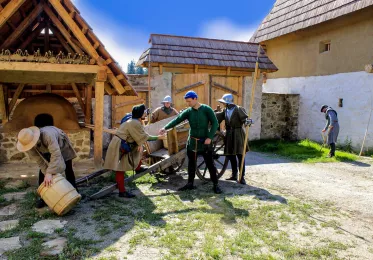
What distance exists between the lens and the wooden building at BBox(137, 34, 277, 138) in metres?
10.8

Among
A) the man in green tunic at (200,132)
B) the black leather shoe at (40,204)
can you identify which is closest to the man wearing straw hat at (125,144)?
the man in green tunic at (200,132)

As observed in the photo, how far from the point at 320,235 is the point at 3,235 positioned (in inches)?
152

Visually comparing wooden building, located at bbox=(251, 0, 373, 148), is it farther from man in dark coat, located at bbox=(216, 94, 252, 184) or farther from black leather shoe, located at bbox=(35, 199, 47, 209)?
black leather shoe, located at bbox=(35, 199, 47, 209)

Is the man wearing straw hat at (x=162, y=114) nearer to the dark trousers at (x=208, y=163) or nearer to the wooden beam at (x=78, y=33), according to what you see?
the wooden beam at (x=78, y=33)

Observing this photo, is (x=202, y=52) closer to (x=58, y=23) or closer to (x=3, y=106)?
(x=58, y=23)

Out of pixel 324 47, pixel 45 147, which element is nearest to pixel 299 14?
pixel 324 47

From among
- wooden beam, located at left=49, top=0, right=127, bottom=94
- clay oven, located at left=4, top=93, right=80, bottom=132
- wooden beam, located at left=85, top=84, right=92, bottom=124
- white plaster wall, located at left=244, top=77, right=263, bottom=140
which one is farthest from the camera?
white plaster wall, located at left=244, top=77, right=263, bottom=140

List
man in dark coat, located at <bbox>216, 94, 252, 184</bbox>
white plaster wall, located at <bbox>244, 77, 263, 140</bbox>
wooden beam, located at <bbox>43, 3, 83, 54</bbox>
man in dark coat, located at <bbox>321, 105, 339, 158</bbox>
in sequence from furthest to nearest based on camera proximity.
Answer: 1. white plaster wall, located at <bbox>244, 77, 263, 140</bbox>
2. man in dark coat, located at <bbox>321, 105, 339, 158</bbox>
3. man in dark coat, located at <bbox>216, 94, 252, 184</bbox>
4. wooden beam, located at <bbox>43, 3, 83, 54</bbox>

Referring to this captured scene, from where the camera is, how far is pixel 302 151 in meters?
10.5

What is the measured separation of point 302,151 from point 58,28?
803 centimetres

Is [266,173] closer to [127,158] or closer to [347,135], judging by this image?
[127,158]

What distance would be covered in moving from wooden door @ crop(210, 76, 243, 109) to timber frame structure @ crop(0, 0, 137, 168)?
16.5ft

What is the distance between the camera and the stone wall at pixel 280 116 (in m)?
12.7

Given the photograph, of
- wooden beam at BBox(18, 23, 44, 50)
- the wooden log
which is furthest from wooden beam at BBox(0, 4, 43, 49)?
the wooden log
